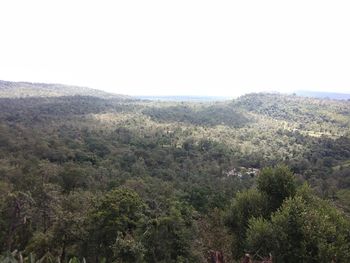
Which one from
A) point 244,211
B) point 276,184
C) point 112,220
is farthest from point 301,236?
point 112,220

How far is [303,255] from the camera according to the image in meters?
26.0

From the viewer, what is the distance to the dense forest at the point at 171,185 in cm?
2828

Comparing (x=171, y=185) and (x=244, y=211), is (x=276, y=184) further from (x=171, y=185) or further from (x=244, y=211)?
(x=171, y=185)

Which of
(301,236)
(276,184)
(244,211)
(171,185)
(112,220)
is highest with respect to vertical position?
(276,184)

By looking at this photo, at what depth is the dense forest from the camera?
92.8 ft

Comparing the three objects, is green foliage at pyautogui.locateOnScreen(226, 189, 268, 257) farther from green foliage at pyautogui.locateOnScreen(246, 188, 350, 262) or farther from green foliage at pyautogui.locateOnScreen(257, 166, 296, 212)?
green foliage at pyautogui.locateOnScreen(246, 188, 350, 262)

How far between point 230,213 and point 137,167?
172 feet

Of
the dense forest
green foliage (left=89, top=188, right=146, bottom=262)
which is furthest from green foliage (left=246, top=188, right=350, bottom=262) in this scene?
green foliage (left=89, top=188, right=146, bottom=262)

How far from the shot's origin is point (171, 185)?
230 feet

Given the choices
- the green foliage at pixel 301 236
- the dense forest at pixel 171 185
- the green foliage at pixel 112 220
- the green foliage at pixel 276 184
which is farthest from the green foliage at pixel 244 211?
the green foliage at pixel 112 220

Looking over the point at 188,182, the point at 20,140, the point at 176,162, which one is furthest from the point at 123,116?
the point at 188,182

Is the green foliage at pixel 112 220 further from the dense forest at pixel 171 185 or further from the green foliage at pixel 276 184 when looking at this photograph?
the green foliage at pixel 276 184

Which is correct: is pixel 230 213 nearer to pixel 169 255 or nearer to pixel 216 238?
pixel 216 238

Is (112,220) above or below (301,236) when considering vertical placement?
below
